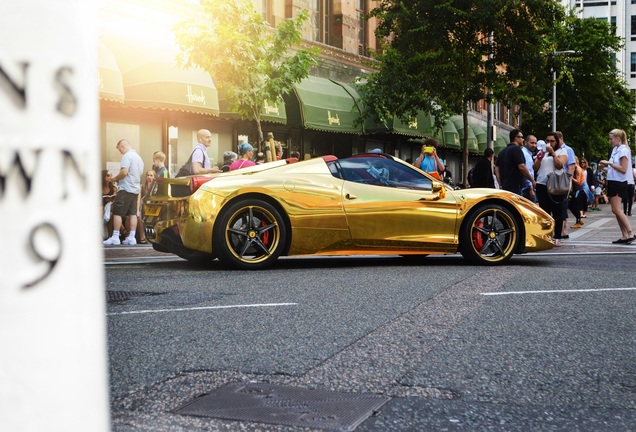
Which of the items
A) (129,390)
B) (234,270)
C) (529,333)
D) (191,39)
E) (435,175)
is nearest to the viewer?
(129,390)

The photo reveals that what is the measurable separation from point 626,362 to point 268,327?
208 centimetres

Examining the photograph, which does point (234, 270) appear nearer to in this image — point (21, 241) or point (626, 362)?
point (626, 362)

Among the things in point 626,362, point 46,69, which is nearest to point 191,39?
point 626,362

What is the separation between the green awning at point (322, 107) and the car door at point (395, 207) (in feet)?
43.3

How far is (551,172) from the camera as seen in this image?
45.5 feet

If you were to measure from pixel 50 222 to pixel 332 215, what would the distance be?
29.3 feet

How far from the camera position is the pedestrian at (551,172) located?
45.2 feet

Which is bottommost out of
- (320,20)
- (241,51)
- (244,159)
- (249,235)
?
(249,235)

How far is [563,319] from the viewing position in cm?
579

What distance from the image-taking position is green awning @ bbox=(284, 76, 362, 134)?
75.9ft

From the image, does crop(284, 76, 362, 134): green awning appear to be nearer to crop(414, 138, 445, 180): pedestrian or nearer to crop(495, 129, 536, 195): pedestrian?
crop(414, 138, 445, 180): pedestrian

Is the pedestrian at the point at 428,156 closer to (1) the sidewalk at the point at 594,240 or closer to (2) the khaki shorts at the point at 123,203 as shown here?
(1) the sidewalk at the point at 594,240

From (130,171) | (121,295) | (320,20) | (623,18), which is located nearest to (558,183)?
(130,171)

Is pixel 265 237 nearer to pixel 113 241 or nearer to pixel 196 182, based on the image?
pixel 196 182
